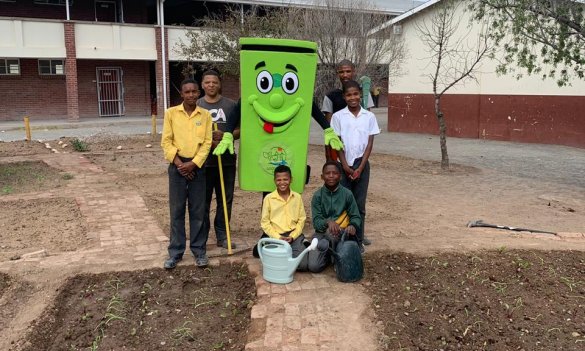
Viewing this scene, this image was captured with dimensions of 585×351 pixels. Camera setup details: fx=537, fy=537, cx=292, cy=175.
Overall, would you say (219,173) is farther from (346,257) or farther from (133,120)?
(133,120)

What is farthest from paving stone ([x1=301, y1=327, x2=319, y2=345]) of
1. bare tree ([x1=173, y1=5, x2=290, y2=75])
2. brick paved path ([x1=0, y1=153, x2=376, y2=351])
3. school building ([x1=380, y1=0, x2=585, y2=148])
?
school building ([x1=380, y1=0, x2=585, y2=148])

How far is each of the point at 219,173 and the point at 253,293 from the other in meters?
1.33

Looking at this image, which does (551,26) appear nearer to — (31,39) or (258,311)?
(258,311)

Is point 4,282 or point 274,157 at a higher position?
point 274,157

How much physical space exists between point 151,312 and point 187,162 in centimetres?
127

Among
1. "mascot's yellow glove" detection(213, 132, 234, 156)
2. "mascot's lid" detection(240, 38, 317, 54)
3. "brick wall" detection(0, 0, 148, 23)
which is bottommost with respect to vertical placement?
"mascot's yellow glove" detection(213, 132, 234, 156)

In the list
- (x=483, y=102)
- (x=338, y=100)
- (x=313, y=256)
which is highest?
(x=338, y=100)

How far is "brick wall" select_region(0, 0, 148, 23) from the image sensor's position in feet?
74.3

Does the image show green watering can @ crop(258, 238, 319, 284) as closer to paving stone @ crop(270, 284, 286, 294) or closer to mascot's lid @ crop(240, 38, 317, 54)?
paving stone @ crop(270, 284, 286, 294)

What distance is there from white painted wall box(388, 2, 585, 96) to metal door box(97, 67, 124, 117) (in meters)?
12.8

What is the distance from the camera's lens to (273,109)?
4.67 metres

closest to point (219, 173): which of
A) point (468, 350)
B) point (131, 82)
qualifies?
point (468, 350)

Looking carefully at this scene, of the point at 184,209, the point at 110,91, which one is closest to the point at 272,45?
the point at 184,209

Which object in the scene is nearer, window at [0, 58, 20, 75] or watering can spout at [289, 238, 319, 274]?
watering can spout at [289, 238, 319, 274]
